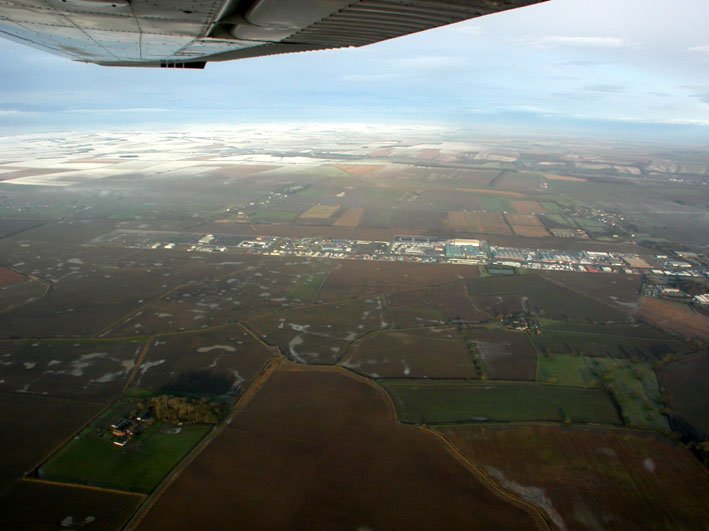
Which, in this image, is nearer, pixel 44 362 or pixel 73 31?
pixel 73 31

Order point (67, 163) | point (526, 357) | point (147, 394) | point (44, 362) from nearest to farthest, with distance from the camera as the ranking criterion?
point (147, 394) → point (44, 362) → point (526, 357) → point (67, 163)

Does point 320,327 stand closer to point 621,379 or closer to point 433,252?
point 621,379

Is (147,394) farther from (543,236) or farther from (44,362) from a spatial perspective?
(543,236)

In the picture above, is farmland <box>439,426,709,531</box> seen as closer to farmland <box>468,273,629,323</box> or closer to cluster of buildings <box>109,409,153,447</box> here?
farmland <box>468,273,629,323</box>

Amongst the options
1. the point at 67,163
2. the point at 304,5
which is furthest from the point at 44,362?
the point at 67,163

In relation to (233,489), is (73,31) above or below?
above

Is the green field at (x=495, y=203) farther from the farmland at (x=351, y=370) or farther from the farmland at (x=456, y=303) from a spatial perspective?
the farmland at (x=456, y=303)

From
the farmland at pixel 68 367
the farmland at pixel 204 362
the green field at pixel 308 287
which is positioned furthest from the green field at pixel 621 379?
the farmland at pixel 68 367
